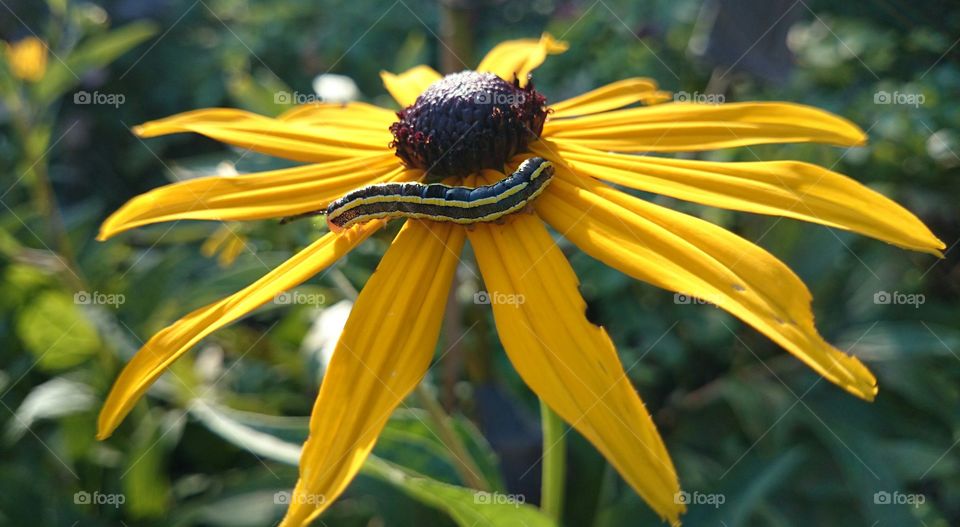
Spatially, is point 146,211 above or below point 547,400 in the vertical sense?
above

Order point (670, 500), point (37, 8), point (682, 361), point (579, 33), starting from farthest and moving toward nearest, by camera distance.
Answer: point (37, 8) → point (579, 33) → point (682, 361) → point (670, 500)

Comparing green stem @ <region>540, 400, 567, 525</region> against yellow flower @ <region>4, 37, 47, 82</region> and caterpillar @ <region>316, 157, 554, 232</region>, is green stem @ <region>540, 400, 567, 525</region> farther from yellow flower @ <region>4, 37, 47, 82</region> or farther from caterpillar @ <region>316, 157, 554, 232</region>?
yellow flower @ <region>4, 37, 47, 82</region>

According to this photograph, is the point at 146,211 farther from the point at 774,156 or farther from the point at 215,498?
the point at 774,156

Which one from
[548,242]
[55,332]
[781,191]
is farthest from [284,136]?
[55,332]

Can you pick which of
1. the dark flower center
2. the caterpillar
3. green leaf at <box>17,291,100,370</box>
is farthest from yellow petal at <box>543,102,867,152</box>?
green leaf at <box>17,291,100,370</box>

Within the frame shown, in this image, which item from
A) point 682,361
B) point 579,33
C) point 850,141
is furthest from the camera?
point 579,33

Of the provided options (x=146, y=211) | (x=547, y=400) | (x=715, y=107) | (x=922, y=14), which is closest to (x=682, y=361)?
(x=715, y=107)
